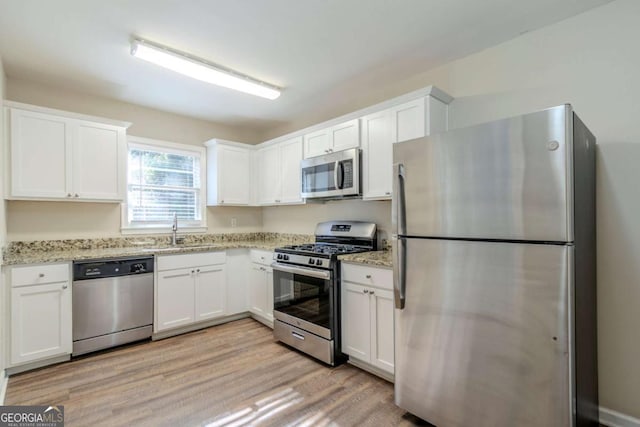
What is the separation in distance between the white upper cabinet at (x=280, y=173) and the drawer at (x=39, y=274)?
2218mm

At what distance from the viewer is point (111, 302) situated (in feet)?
9.77

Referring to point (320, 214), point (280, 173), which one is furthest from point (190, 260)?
point (320, 214)

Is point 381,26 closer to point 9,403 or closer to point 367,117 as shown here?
point 367,117

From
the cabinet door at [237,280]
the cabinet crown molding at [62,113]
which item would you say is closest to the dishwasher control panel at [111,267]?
the cabinet door at [237,280]

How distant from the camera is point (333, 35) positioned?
2303 millimetres

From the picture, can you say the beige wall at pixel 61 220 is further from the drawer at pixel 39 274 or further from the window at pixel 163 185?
the drawer at pixel 39 274

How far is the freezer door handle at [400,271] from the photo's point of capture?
1.96 m

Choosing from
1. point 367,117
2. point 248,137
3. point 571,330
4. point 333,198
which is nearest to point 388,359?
point 571,330

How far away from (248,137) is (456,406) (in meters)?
4.21

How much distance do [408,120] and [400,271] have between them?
1.29 meters

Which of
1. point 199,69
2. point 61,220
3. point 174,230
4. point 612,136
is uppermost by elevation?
point 199,69

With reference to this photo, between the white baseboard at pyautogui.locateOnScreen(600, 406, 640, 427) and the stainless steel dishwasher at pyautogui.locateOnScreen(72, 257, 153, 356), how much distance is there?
3.70 meters

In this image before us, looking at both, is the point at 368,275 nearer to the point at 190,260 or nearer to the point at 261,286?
the point at 261,286

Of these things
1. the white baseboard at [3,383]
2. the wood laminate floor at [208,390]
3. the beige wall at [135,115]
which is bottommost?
the wood laminate floor at [208,390]
